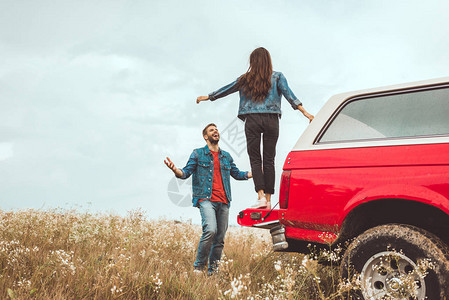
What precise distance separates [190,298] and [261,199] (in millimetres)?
1541

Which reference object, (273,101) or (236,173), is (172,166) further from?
(273,101)

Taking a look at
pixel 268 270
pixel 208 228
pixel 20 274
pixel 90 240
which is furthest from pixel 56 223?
pixel 268 270

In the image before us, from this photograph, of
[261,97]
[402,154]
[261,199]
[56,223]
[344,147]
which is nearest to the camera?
[402,154]

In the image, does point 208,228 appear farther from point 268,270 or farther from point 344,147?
point 344,147

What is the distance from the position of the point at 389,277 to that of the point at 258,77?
3.06m

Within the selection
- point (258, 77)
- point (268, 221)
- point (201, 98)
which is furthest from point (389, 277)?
point (201, 98)

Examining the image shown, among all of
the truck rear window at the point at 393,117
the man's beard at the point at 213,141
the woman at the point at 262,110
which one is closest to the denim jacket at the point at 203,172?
the man's beard at the point at 213,141

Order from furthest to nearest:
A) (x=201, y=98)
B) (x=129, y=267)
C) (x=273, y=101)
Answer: (x=201, y=98)
(x=273, y=101)
(x=129, y=267)

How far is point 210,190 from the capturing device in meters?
5.39

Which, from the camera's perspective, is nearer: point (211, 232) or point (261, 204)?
point (261, 204)

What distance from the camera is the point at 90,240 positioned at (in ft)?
19.6

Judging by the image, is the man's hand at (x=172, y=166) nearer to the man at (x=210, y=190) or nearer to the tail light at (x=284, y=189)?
the man at (x=210, y=190)

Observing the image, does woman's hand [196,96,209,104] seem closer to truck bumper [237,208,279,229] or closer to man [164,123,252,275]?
man [164,123,252,275]

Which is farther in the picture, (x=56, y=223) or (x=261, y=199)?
(x=56, y=223)
